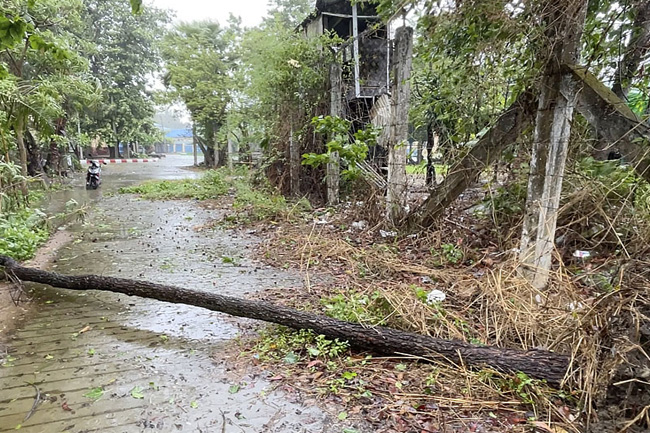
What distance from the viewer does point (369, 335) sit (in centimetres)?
259

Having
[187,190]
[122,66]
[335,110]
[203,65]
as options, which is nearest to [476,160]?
[335,110]

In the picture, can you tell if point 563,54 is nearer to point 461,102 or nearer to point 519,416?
point 461,102

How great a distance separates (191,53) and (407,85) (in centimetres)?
1517

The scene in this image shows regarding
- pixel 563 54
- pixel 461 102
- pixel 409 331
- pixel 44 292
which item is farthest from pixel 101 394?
pixel 461 102

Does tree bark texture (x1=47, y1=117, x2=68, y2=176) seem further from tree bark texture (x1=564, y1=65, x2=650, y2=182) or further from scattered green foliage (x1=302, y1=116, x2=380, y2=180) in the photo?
tree bark texture (x1=564, y1=65, x2=650, y2=182)

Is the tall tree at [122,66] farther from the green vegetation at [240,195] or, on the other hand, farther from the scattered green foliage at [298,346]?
the scattered green foliage at [298,346]

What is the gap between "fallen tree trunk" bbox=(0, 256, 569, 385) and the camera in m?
2.17

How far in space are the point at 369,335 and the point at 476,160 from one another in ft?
8.42

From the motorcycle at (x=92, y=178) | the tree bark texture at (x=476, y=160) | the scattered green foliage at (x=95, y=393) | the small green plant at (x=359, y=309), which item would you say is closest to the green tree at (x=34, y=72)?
the motorcycle at (x=92, y=178)

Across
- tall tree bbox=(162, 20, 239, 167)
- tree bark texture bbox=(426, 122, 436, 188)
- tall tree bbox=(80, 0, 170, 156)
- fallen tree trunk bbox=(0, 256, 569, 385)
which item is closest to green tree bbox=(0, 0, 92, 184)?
fallen tree trunk bbox=(0, 256, 569, 385)

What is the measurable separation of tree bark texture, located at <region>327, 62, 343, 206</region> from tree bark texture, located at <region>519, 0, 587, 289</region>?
13.0ft

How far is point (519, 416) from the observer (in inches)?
77.5

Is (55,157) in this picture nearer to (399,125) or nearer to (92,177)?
(92,177)

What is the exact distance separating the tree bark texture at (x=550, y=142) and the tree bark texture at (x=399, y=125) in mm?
2116
